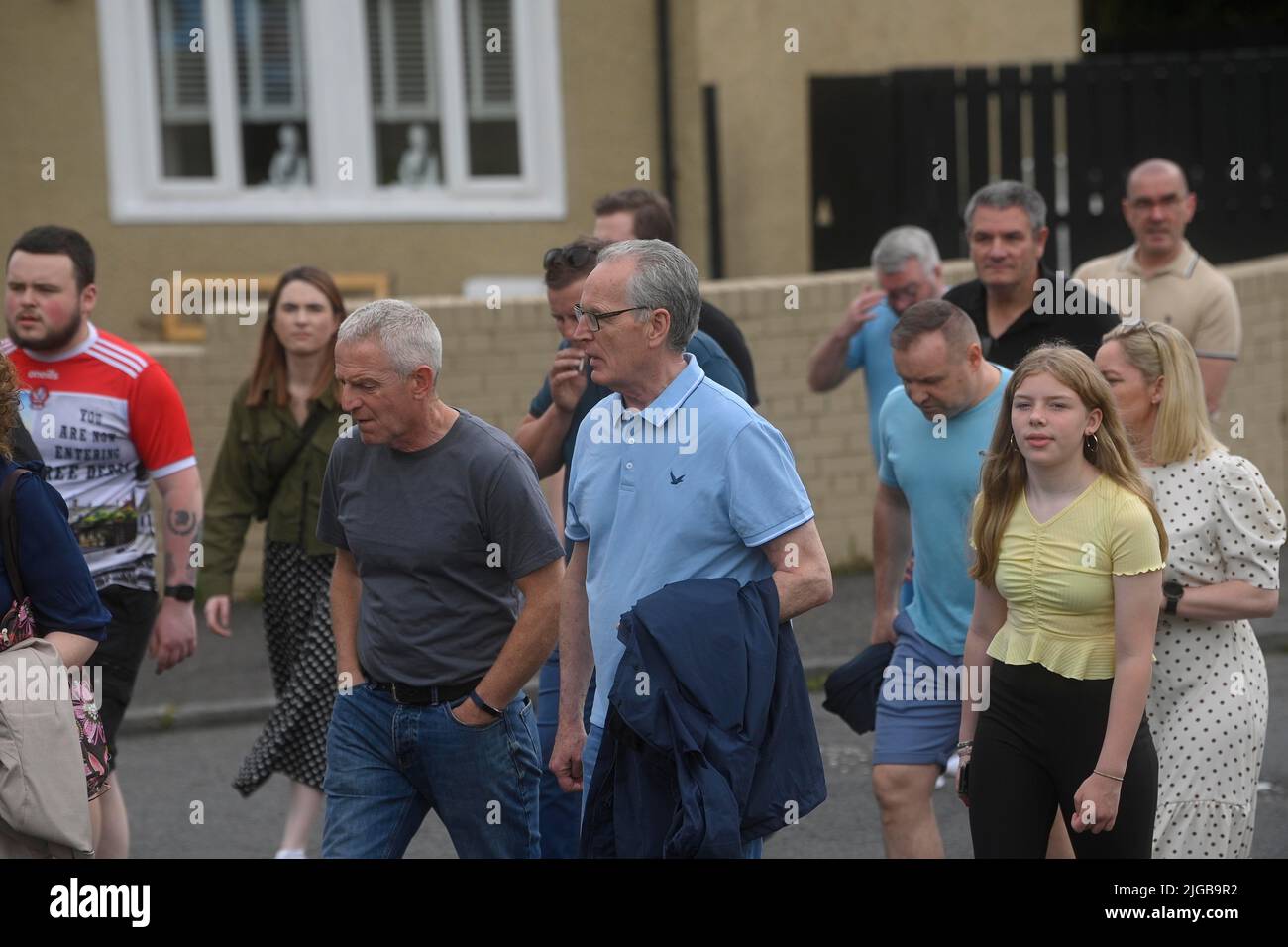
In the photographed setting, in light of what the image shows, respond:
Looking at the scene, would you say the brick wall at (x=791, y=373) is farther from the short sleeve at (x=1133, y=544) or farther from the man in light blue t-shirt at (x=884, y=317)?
the short sleeve at (x=1133, y=544)

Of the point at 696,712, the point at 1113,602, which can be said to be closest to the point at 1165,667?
the point at 1113,602

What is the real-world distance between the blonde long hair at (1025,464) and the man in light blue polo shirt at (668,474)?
0.60 m

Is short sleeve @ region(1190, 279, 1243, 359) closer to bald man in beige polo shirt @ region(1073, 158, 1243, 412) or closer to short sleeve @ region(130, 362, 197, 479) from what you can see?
bald man in beige polo shirt @ region(1073, 158, 1243, 412)

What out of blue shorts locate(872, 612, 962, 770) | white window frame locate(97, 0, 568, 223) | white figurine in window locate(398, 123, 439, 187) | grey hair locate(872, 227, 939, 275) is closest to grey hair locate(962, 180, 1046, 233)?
grey hair locate(872, 227, 939, 275)

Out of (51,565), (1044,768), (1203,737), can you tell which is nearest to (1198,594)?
(1203,737)

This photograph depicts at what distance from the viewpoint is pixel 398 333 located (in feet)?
15.8

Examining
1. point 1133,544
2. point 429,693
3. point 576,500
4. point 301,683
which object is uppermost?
point 576,500

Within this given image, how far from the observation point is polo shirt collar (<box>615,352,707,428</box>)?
4.54m

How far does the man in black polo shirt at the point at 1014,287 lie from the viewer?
6551 mm

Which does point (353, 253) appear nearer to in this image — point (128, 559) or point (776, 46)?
point (776, 46)

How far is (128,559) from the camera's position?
21.0 feet

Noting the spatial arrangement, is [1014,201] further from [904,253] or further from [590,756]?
[590,756]

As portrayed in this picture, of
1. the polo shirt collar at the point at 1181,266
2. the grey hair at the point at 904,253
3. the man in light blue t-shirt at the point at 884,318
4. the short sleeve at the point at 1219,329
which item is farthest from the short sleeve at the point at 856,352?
the short sleeve at the point at 1219,329

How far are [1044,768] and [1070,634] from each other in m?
0.35
